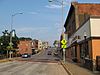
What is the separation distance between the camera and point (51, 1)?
42.7 meters

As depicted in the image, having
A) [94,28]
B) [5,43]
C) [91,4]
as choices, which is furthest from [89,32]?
[5,43]

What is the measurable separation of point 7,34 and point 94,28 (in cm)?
6193

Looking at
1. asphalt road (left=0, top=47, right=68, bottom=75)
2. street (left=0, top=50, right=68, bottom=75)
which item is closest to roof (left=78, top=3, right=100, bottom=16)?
street (left=0, top=50, right=68, bottom=75)

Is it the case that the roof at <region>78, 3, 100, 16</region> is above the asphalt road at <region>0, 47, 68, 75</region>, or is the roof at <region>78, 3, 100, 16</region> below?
above

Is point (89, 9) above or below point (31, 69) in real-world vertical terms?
above

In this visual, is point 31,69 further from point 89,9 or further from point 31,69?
point 89,9

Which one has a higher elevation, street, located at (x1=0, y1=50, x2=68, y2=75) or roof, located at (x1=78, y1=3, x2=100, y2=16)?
roof, located at (x1=78, y1=3, x2=100, y2=16)

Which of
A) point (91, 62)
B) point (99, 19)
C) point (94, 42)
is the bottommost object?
point (91, 62)

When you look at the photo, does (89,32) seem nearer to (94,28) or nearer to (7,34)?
(94,28)

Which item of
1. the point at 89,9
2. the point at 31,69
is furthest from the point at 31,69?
the point at 89,9

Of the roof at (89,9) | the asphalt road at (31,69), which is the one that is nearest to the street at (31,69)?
the asphalt road at (31,69)

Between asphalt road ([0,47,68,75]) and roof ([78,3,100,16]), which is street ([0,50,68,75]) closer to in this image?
asphalt road ([0,47,68,75])

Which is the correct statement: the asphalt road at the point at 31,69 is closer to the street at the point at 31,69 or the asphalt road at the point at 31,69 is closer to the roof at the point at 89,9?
the street at the point at 31,69

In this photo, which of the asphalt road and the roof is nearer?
the asphalt road
